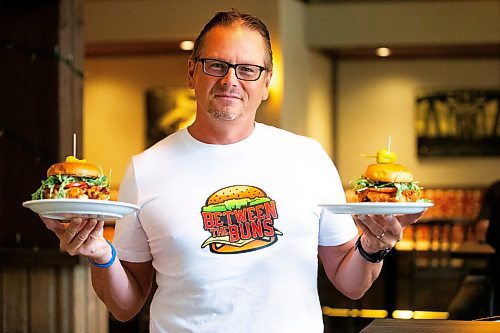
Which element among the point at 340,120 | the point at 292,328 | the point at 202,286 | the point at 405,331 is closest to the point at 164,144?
the point at 202,286

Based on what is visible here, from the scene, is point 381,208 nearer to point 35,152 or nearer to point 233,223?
point 233,223

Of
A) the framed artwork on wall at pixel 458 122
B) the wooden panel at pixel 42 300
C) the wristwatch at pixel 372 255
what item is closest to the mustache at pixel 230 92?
the wristwatch at pixel 372 255

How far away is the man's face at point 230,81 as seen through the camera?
8.13 feet

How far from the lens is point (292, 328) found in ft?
8.02

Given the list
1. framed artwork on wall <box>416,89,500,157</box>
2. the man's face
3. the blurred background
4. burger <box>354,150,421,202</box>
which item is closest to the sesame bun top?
the man's face

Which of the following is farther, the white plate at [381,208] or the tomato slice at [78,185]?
the tomato slice at [78,185]

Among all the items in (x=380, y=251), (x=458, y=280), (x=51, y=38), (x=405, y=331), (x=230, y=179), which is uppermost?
(x=51, y=38)

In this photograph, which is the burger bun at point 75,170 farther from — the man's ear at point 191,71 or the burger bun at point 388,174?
the burger bun at point 388,174

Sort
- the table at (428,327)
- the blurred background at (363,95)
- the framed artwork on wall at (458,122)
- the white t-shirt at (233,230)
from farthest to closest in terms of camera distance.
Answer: the framed artwork on wall at (458,122), the blurred background at (363,95), the table at (428,327), the white t-shirt at (233,230)

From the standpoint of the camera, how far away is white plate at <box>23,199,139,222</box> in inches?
85.7

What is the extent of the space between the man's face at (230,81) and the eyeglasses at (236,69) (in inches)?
0.4

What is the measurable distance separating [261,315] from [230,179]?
0.35m

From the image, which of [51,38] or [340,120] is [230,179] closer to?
[51,38]

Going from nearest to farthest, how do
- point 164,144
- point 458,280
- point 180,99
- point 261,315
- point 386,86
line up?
point 261,315 < point 164,144 < point 458,280 < point 180,99 < point 386,86
